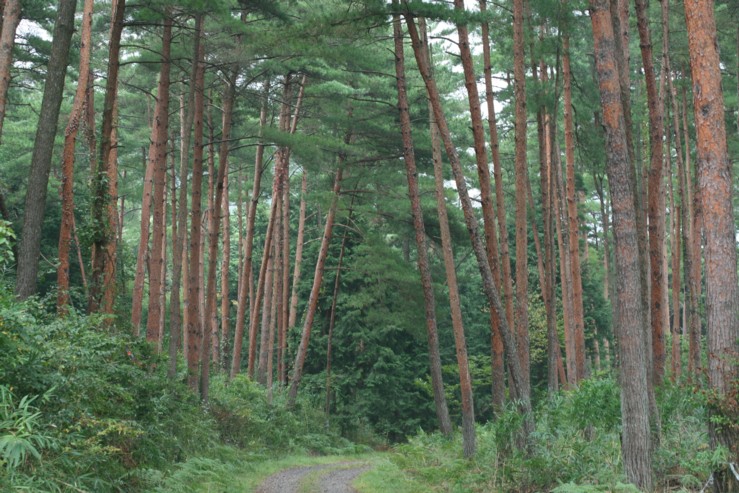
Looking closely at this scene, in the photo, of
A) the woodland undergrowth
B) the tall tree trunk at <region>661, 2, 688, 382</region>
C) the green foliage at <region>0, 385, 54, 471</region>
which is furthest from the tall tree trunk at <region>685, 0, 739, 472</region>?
the tall tree trunk at <region>661, 2, 688, 382</region>

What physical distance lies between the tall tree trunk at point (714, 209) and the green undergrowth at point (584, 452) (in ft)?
1.88

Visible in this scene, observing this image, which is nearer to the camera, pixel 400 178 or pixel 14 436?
pixel 14 436

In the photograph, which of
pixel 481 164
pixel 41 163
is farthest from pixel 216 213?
pixel 481 164

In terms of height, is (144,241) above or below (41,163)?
below

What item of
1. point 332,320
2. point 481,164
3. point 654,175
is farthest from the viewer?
point 332,320

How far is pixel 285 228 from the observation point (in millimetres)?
26828

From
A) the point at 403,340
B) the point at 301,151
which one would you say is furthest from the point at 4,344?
the point at 403,340

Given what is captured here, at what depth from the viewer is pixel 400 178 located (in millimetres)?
22891

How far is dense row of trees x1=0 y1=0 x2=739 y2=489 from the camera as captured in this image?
29.4ft

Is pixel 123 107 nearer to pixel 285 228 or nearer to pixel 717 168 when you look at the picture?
pixel 285 228

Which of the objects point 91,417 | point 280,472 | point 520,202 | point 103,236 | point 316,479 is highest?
point 520,202

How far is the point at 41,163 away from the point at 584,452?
9.00 metres

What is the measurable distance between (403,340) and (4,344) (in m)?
25.4

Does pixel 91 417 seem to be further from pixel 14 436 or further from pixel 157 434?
pixel 157 434
